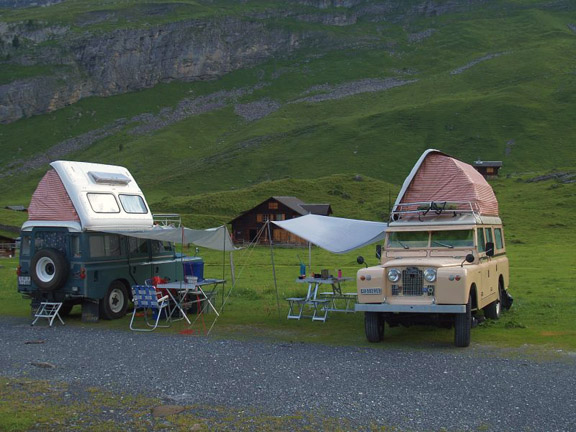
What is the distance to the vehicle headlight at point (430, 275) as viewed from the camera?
13367 mm

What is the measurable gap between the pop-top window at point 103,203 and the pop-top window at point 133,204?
40 cm

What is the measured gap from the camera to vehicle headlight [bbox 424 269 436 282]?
43.9 feet

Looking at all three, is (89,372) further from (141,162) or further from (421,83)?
(421,83)

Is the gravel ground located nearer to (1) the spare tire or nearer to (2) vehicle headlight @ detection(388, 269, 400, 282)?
(2) vehicle headlight @ detection(388, 269, 400, 282)

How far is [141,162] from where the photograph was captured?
146 meters

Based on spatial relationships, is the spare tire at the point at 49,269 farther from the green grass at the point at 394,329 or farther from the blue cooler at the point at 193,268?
the blue cooler at the point at 193,268

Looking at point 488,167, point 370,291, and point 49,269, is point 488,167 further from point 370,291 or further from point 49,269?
point 370,291

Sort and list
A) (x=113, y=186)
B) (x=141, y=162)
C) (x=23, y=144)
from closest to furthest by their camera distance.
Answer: (x=113, y=186) < (x=141, y=162) < (x=23, y=144)

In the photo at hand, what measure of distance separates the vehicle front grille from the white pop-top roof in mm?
8745

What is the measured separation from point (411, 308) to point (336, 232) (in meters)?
5.07

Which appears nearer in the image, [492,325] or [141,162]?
[492,325]

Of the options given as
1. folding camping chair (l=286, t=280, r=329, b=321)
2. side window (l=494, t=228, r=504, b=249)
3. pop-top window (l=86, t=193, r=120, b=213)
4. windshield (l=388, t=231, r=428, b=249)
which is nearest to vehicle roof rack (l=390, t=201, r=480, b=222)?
windshield (l=388, t=231, r=428, b=249)

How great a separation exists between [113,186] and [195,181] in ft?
336

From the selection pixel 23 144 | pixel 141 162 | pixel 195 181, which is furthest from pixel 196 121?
pixel 195 181
